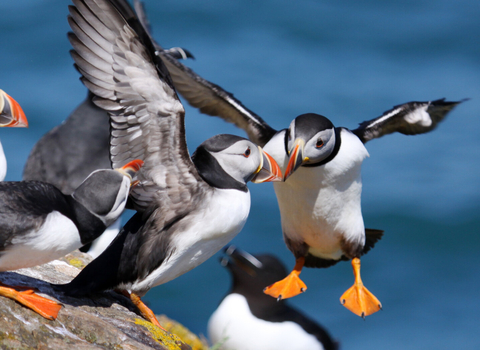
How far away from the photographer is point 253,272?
6266 mm

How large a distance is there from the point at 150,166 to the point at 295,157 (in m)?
1.06

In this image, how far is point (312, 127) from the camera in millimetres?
4605

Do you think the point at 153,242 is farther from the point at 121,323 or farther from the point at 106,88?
the point at 106,88

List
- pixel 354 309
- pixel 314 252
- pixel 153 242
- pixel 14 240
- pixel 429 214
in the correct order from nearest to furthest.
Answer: pixel 14 240, pixel 153 242, pixel 354 309, pixel 314 252, pixel 429 214

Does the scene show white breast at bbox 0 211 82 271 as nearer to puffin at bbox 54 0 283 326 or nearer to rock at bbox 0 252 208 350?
rock at bbox 0 252 208 350

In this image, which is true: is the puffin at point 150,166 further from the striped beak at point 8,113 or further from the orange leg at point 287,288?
the orange leg at point 287,288

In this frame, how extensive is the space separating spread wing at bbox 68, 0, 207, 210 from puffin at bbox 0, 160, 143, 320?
48cm

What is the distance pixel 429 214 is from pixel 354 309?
285 inches

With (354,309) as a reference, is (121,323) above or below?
below

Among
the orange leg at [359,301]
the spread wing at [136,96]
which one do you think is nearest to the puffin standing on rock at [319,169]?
the orange leg at [359,301]

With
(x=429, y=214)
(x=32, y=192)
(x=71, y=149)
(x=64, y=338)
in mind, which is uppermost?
(x=429, y=214)

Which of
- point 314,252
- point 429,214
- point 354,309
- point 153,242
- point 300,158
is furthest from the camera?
point 429,214

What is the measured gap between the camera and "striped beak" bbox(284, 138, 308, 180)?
14.5 ft

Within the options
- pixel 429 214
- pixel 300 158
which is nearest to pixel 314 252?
pixel 300 158
